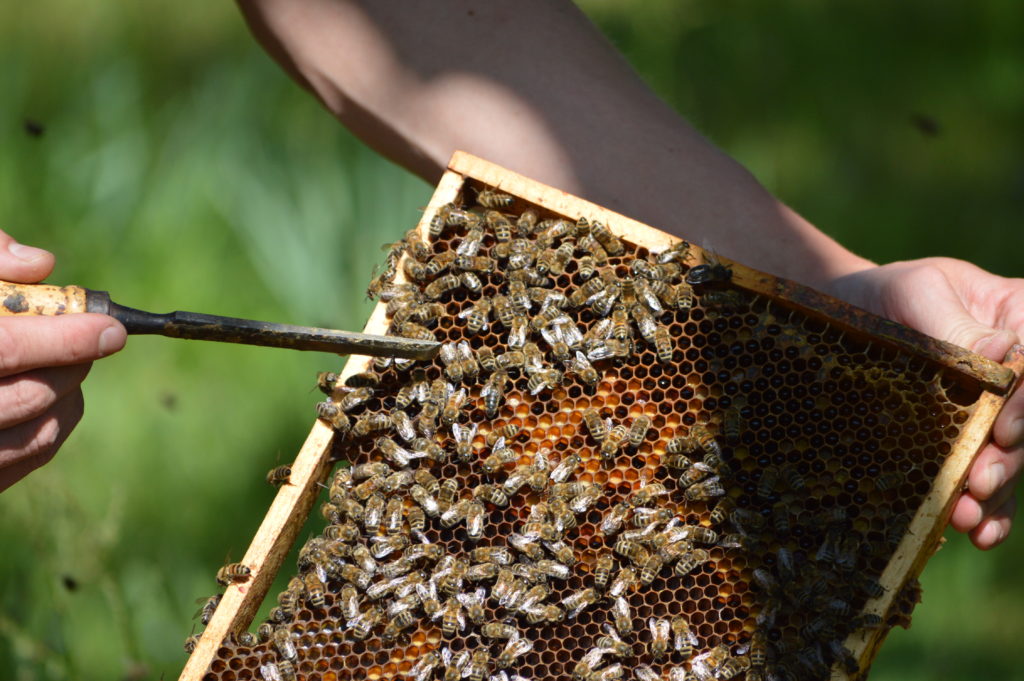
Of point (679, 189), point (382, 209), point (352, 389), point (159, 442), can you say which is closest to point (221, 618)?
point (352, 389)

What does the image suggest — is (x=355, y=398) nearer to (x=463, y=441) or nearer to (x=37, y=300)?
(x=463, y=441)

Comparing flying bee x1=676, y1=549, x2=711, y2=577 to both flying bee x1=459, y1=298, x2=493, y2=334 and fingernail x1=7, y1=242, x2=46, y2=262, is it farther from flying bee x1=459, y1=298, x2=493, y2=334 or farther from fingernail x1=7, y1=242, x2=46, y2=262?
fingernail x1=7, y1=242, x2=46, y2=262

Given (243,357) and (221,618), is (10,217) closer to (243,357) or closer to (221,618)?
(243,357)

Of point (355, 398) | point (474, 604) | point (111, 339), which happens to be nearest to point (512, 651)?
point (474, 604)

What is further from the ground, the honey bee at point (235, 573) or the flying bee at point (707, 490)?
the flying bee at point (707, 490)

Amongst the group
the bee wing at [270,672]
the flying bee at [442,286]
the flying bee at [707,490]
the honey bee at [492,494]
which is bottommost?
the bee wing at [270,672]

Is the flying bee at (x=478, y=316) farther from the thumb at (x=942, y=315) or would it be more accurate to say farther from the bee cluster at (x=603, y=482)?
the thumb at (x=942, y=315)

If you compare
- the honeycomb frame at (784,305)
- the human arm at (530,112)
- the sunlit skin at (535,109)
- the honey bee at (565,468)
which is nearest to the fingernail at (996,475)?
the honeycomb frame at (784,305)

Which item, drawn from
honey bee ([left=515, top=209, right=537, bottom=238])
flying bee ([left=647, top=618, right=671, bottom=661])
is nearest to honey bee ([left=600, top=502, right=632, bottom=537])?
flying bee ([left=647, top=618, right=671, bottom=661])
